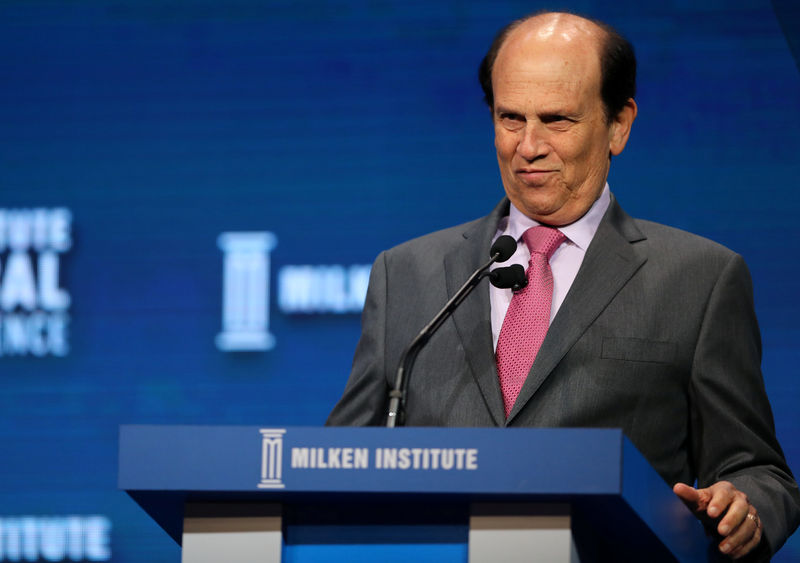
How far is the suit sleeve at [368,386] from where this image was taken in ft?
6.68

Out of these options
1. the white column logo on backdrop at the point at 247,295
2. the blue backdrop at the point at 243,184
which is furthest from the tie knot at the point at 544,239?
the white column logo on backdrop at the point at 247,295

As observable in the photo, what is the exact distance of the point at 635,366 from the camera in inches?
73.2

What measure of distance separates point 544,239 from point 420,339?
1.52 feet

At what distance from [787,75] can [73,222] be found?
79.8 inches

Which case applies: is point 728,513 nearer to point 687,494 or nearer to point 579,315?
point 687,494

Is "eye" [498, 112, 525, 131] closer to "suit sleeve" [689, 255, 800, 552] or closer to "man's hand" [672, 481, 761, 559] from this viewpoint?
"suit sleeve" [689, 255, 800, 552]

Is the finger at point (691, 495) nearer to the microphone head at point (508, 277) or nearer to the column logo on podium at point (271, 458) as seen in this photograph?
the microphone head at point (508, 277)

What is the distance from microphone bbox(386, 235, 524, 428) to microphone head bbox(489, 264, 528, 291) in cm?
2

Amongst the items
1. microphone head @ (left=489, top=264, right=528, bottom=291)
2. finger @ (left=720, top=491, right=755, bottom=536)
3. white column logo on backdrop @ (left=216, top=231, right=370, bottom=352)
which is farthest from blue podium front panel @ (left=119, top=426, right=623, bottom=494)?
white column logo on backdrop @ (left=216, top=231, right=370, bottom=352)

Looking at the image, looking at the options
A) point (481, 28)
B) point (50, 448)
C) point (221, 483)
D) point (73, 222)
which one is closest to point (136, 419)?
point (50, 448)

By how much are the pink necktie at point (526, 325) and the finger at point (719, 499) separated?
1.34 ft

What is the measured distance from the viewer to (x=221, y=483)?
125cm

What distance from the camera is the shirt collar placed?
207cm

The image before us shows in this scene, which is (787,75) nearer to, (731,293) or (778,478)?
(731,293)
